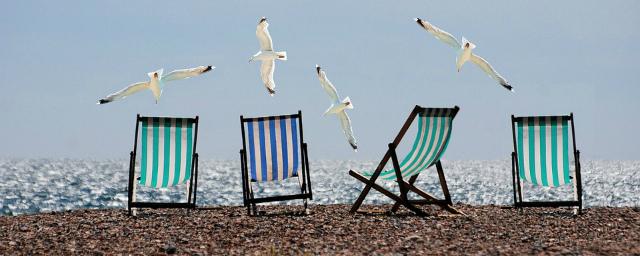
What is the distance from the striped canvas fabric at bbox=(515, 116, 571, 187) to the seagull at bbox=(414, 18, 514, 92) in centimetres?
61

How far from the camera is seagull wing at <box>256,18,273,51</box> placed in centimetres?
773

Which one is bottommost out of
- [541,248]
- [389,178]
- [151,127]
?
[541,248]

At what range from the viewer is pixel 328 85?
785cm

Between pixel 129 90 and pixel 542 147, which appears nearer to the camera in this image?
pixel 129 90

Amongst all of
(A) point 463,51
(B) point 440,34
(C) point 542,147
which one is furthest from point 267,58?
(C) point 542,147

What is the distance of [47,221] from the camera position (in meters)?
7.84

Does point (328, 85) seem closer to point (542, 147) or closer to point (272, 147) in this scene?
point (272, 147)

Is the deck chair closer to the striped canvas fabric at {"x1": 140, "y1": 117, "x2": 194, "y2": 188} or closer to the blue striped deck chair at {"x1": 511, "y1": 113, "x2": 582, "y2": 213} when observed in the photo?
the blue striped deck chair at {"x1": 511, "y1": 113, "x2": 582, "y2": 213}

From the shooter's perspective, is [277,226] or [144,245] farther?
[277,226]

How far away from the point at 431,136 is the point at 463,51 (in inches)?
35.7

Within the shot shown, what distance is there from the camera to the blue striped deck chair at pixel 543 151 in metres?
8.05

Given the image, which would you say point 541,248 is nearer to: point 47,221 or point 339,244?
point 339,244

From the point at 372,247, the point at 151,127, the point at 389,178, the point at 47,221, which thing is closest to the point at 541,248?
the point at 372,247

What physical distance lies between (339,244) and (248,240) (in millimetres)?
768
